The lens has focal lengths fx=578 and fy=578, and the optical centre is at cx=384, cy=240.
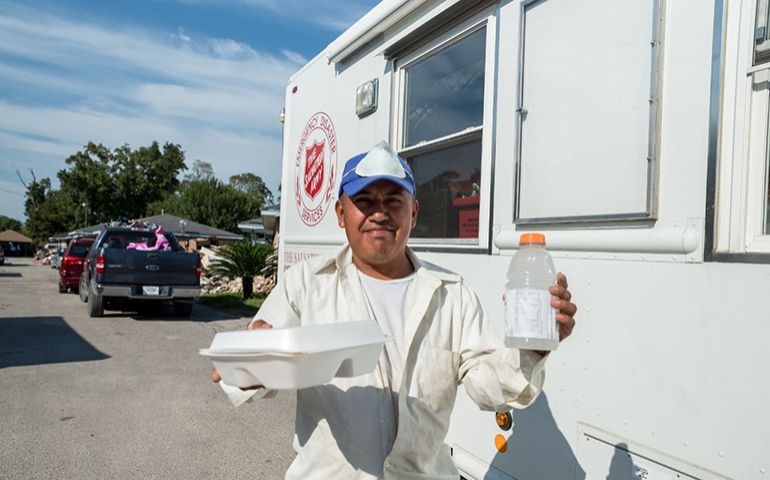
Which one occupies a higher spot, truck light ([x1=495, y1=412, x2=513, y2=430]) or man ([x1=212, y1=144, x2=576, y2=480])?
man ([x1=212, y1=144, x2=576, y2=480])

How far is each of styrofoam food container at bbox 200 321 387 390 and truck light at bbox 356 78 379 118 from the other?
2.29m

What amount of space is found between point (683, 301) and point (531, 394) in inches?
23.1

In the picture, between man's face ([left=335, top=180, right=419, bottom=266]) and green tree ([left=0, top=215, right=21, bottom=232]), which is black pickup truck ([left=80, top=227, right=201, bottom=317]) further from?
green tree ([left=0, top=215, right=21, bottom=232])

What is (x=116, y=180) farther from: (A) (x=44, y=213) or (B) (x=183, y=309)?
(B) (x=183, y=309)

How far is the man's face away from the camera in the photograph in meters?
2.00

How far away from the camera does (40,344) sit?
8383mm

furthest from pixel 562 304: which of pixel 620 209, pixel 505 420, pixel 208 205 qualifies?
pixel 208 205

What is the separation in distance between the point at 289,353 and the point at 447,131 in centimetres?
201

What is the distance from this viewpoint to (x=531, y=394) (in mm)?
1716

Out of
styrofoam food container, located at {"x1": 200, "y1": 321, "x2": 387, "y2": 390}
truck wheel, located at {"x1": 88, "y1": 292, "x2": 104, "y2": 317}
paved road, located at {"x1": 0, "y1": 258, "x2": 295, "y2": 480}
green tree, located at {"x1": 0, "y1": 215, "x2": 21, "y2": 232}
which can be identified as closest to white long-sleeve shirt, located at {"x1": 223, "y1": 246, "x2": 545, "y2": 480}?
styrofoam food container, located at {"x1": 200, "y1": 321, "x2": 387, "y2": 390}

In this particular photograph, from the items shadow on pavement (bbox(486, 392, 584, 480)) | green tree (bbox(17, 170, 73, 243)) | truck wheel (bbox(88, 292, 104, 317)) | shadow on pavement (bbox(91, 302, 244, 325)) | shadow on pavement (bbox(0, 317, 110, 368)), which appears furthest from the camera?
green tree (bbox(17, 170, 73, 243))

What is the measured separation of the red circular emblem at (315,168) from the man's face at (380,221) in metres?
2.03

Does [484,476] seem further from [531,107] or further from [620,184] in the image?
[531,107]

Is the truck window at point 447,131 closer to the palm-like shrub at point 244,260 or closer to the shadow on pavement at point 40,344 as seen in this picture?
the shadow on pavement at point 40,344
